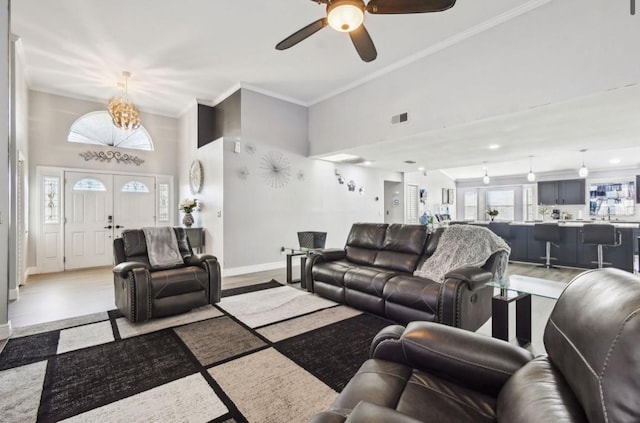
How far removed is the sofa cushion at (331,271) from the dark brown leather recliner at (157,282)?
4.12 feet

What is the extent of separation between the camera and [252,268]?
5.73 m

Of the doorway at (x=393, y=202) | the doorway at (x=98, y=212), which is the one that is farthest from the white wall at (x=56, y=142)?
the doorway at (x=393, y=202)

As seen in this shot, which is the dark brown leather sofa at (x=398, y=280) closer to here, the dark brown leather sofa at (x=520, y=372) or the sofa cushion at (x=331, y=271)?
the sofa cushion at (x=331, y=271)

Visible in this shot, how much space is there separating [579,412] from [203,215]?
6239mm

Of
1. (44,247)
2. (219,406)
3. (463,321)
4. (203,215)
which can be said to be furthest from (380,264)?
(44,247)

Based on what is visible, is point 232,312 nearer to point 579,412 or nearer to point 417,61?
point 579,412

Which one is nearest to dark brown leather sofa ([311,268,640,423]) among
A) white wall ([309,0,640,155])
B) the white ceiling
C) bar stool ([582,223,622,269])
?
white wall ([309,0,640,155])

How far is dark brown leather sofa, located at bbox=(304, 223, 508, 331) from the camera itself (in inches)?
106

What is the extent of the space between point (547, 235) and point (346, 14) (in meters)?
5.86

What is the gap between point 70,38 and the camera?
4.09 metres

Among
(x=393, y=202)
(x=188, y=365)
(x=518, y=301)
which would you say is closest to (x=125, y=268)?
(x=188, y=365)

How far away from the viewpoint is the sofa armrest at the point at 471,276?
266 centimetres

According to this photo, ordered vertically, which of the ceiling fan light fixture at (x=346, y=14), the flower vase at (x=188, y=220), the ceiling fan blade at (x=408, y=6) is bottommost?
the flower vase at (x=188, y=220)

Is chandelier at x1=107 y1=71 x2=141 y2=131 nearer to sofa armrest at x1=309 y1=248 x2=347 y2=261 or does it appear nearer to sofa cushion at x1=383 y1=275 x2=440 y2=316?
sofa armrest at x1=309 y1=248 x2=347 y2=261
